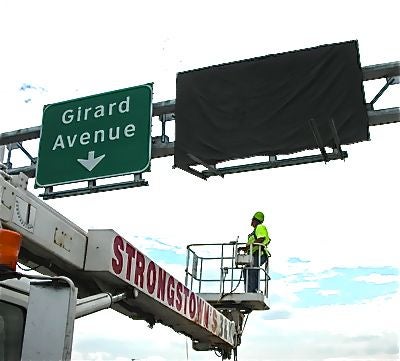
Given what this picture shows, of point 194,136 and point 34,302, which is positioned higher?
point 194,136

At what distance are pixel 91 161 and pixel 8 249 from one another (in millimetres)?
5222

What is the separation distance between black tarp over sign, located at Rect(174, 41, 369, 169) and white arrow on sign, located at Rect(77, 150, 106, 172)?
1.01 meters

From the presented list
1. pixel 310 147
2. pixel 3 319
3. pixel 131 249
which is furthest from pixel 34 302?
pixel 310 147

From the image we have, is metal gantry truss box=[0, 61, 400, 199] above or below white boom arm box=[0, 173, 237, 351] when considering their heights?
above

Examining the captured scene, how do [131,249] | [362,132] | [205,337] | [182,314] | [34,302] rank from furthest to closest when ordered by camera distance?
[205,337]
[362,132]
[182,314]
[131,249]
[34,302]

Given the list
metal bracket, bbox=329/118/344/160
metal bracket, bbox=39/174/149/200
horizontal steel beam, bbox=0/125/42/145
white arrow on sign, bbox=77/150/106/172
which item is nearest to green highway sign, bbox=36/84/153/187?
white arrow on sign, bbox=77/150/106/172

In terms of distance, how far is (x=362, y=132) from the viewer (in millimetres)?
6918

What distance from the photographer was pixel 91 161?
8.14 m

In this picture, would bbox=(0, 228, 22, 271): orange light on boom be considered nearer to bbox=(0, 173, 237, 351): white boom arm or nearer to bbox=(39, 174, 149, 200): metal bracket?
bbox=(0, 173, 237, 351): white boom arm

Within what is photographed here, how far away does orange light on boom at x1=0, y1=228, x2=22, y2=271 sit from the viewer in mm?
2949

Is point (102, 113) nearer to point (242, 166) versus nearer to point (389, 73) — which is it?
point (242, 166)

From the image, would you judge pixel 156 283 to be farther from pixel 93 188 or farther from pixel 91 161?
pixel 91 161

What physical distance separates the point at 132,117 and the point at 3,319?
17.0 ft

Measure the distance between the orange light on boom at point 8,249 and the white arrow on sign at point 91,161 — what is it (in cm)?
512
